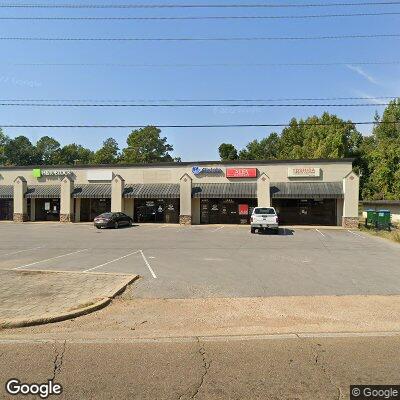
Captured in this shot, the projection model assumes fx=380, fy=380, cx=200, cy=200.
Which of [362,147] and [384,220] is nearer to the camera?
[384,220]

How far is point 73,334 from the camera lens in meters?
5.98

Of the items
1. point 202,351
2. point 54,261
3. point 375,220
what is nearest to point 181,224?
point 375,220

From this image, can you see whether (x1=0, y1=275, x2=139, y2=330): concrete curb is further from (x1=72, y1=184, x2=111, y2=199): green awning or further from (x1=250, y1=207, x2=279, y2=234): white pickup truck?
(x1=72, y1=184, x2=111, y2=199): green awning

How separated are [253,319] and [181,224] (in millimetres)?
28179

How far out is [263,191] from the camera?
110 feet

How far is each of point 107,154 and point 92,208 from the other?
5752 cm

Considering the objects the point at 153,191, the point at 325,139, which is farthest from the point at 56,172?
the point at 325,139

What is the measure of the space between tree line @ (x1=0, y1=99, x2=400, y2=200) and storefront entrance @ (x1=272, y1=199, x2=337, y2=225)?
7.76m

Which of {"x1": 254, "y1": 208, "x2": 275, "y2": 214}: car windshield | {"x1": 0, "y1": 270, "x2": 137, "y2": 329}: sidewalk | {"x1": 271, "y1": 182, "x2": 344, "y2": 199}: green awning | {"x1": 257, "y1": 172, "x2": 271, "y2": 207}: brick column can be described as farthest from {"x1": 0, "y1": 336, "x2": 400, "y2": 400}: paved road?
{"x1": 271, "y1": 182, "x2": 344, "y2": 199}: green awning

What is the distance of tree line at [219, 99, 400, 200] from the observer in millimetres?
54406

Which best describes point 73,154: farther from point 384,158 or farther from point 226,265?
point 226,265

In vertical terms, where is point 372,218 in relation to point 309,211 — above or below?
below

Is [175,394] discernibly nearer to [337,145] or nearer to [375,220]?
[375,220]

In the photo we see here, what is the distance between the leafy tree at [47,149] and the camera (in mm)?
108438
